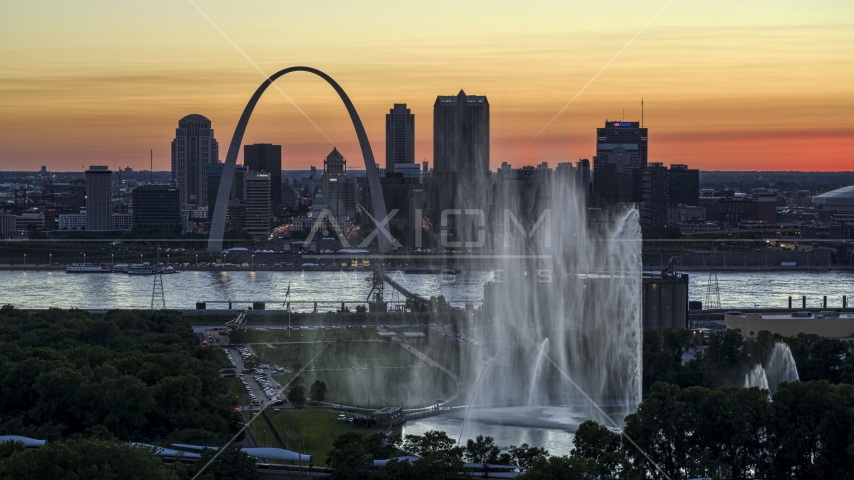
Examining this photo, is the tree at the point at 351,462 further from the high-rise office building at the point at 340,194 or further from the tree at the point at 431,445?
the high-rise office building at the point at 340,194

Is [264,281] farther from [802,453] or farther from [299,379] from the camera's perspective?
[802,453]

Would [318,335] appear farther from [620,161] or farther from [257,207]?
[620,161]

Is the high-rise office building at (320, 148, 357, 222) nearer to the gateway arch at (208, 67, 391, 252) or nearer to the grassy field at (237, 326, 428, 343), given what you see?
the gateway arch at (208, 67, 391, 252)

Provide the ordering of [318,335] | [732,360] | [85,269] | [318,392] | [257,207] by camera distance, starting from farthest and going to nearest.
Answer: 1. [257,207]
2. [85,269]
3. [318,335]
4. [732,360]
5. [318,392]

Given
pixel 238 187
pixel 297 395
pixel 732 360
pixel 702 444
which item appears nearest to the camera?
pixel 702 444

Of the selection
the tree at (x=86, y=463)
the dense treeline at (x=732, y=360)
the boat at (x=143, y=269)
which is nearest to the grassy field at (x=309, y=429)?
the tree at (x=86, y=463)

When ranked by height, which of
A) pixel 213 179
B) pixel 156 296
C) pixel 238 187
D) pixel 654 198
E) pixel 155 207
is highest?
pixel 213 179

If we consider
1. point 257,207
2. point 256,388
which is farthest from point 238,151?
point 256,388

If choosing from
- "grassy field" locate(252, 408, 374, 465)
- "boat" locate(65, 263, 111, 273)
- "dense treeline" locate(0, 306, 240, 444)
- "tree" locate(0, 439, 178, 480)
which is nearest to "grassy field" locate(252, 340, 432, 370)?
"dense treeline" locate(0, 306, 240, 444)
